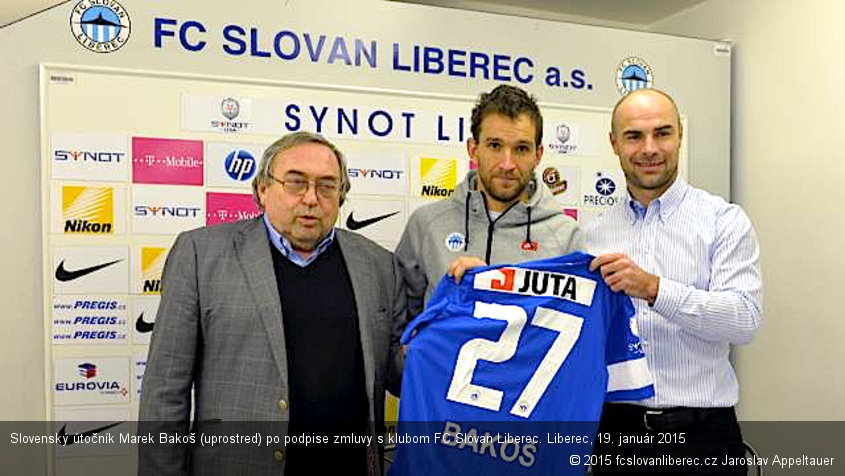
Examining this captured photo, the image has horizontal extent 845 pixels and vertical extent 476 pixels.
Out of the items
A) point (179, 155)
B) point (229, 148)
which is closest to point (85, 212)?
point (179, 155)

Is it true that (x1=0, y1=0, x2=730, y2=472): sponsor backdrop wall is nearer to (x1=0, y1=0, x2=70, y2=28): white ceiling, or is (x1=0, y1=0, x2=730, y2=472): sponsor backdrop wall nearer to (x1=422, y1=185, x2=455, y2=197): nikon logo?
(x1=422, y1=185, x2=455, y2=197): nikon logo

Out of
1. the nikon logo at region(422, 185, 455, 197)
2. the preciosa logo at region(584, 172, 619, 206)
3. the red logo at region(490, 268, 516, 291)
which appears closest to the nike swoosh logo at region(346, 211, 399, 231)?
the nikon logo at region(422, 185, 455, 197)

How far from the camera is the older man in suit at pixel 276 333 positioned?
6.04 feet

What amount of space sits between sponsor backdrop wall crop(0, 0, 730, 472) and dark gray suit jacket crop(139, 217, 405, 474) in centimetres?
95

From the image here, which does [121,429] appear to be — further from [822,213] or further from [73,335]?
[822,213]

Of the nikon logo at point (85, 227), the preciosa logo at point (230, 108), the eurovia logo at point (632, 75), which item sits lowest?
the nikon logo at point (85, 227)

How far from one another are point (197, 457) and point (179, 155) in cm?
130

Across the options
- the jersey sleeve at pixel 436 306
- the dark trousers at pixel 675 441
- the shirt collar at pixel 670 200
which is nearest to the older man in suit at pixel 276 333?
the jersey sleeve at pixel 436 306

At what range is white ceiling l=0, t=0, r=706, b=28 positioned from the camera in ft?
12.9

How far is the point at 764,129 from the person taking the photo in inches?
134

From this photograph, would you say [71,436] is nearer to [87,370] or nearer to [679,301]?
[87,370]

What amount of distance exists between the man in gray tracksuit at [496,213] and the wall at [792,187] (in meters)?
1.48

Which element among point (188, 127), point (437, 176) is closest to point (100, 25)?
point (188, 127)

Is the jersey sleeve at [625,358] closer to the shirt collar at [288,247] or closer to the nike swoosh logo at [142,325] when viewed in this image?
the shirt collar at [288,247]
